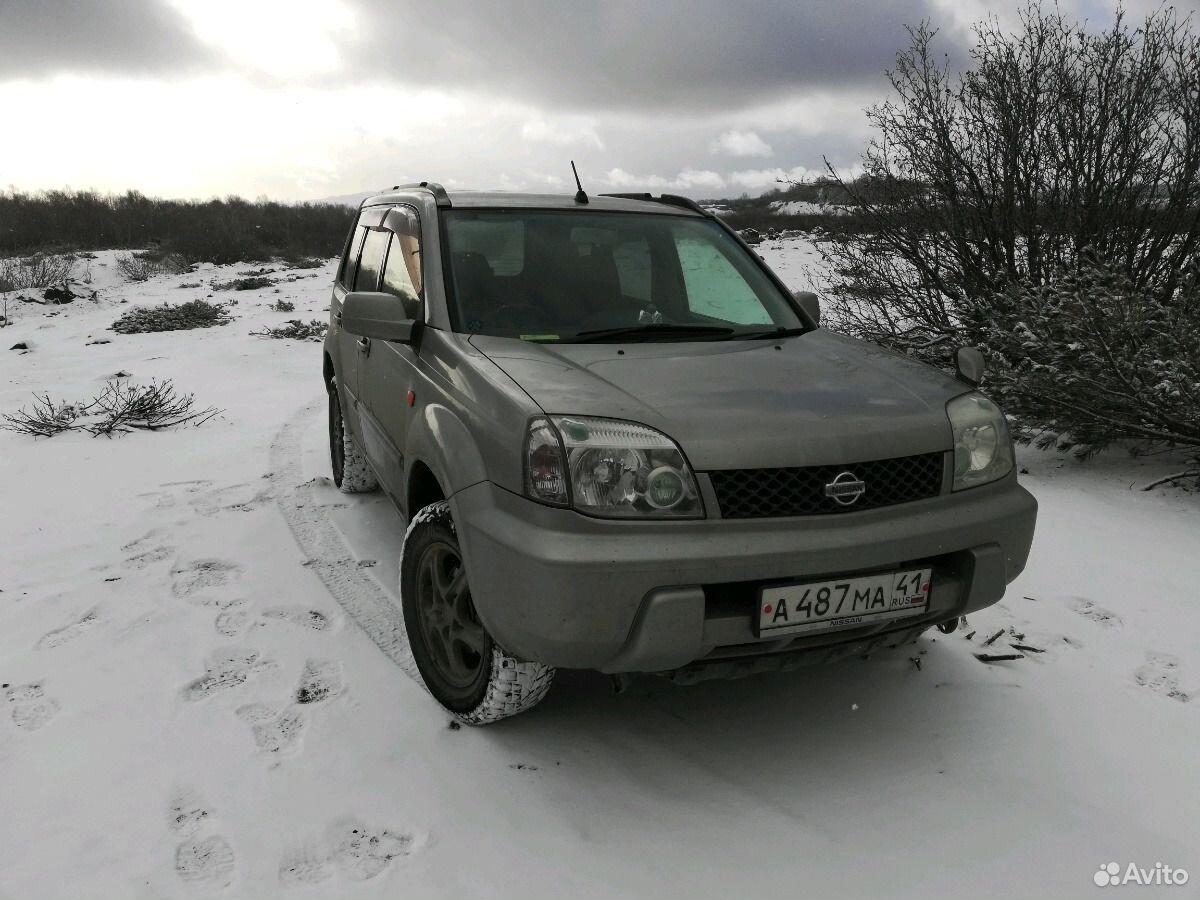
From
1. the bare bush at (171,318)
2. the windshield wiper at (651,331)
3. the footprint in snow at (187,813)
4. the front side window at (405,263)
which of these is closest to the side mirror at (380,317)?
the front side window at (405,263)

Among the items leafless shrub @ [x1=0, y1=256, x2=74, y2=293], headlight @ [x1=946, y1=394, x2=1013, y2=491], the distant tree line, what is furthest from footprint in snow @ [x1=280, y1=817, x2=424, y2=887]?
the distant tree line

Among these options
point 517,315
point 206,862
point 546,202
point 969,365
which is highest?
point 546,202

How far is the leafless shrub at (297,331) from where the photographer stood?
1227 centimetres

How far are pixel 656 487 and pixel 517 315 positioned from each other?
3.70 feet

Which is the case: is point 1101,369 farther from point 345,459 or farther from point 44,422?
point 44,422

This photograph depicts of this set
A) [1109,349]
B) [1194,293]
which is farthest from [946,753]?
[1194,293]

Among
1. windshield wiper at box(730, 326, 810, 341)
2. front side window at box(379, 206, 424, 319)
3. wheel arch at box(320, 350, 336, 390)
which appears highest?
front side window at box(379, 206, 424, 319)

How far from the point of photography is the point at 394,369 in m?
3.40

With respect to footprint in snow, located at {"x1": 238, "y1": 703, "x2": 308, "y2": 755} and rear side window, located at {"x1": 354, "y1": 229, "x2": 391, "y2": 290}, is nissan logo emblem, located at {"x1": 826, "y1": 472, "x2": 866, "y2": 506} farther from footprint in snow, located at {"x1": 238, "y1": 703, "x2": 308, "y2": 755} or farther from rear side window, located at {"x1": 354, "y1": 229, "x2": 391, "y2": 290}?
rear side window, located at {"x1": 354, "y1": 229, "x2": 391, "y2": 290}

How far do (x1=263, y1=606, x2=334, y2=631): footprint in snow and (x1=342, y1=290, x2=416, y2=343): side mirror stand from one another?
1172 millimetres

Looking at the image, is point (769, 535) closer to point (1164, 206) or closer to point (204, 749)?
point (204, 749)

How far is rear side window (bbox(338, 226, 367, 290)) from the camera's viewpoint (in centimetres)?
470

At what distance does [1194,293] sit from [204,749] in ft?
19.6

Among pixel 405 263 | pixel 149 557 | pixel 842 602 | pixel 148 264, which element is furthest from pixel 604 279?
pixel 148 264
